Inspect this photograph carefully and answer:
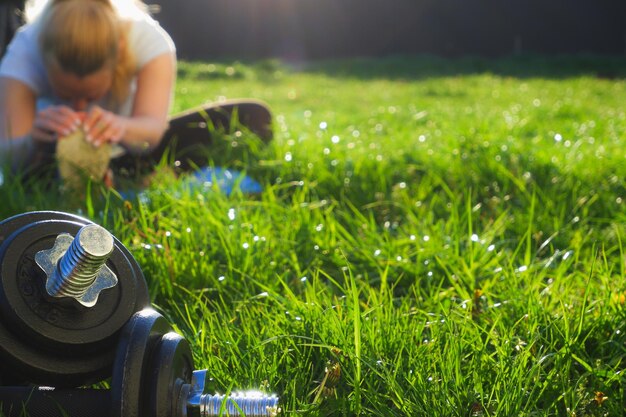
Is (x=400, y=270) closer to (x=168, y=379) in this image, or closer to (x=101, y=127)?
(x=168, y=379)

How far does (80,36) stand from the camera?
3268 millimetres

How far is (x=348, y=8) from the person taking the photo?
21391 millimetres

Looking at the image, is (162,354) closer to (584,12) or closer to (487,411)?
(487,411)

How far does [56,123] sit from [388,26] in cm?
1922

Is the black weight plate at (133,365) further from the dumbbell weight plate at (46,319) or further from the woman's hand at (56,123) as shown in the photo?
the woman's hand at (56,123)

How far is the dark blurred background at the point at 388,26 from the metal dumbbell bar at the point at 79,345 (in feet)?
66.9

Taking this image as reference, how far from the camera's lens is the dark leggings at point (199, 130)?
375cm

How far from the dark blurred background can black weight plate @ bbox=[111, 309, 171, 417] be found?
20439 millimetres

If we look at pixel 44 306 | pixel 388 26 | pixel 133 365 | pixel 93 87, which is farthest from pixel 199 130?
pixel 388 26

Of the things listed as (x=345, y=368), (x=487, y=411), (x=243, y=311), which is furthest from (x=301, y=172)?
(x=487, y=411)

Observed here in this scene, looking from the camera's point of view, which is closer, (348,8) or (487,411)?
(487,411)

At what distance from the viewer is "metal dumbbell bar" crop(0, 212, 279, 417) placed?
4.39 feet

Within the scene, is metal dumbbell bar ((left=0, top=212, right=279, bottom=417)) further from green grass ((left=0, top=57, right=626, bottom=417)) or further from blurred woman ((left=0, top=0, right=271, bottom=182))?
blurred woman ((left=0, top=0, right=271, bottom=182))

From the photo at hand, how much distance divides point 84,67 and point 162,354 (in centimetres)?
227
